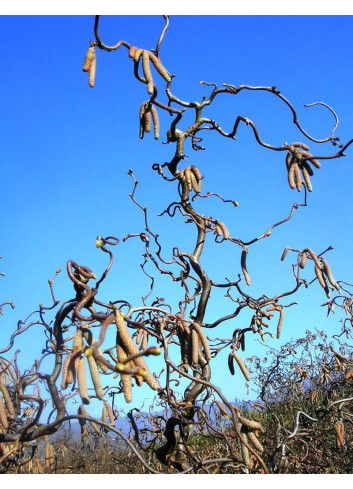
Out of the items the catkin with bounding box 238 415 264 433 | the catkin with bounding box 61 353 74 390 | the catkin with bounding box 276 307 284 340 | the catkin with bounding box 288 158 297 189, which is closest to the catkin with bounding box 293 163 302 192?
the catkin with bounding box 288 158 297 189

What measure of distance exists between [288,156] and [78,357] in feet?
6.23

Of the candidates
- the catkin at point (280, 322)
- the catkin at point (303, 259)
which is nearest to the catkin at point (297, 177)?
the catkin at point (303, 259)

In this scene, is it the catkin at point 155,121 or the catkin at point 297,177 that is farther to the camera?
the catkin at point 297,177

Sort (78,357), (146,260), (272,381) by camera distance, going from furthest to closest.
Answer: (272,381), (146,260), (78,357)

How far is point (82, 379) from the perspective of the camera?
1.57m

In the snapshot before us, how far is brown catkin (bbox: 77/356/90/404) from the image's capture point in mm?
1524

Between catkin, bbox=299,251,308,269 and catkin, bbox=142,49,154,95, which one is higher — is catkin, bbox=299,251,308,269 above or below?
below

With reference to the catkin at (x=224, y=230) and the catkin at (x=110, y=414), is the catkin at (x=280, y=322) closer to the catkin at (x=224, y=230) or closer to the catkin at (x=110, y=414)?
the catkin at (x=224, y=230)

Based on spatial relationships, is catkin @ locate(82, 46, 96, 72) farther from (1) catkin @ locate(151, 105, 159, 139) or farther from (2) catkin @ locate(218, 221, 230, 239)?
(2) catkin @ locate(218, 221, 230, 239)

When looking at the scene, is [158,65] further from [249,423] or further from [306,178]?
[249,423]

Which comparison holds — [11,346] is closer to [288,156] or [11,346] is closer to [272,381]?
[288,156]

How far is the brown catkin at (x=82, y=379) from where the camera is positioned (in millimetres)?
1524
